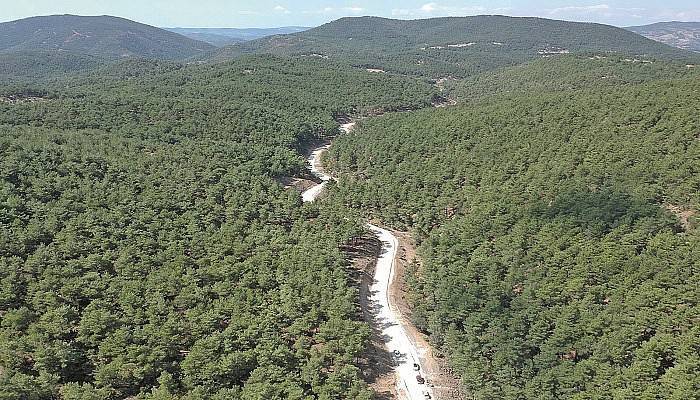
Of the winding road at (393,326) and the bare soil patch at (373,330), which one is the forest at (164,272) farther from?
the winding road at (393,326)

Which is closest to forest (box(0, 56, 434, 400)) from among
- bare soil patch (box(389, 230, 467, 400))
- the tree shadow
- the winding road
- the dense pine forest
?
the dense pine forest

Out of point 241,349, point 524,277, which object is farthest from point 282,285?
point 524,277

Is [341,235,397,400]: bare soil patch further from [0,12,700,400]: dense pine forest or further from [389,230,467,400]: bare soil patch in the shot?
[389,230,467,400]: bare soil patch

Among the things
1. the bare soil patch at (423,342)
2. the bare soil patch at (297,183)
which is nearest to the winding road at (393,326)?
the bare soil patch at (423,342)

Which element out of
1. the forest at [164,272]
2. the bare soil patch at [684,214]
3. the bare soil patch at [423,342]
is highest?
the bare soil patch at [684,214]

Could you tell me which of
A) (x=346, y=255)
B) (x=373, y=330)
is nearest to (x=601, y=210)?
(x=373, y=330)

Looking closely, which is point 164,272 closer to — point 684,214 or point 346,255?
point 346,255
